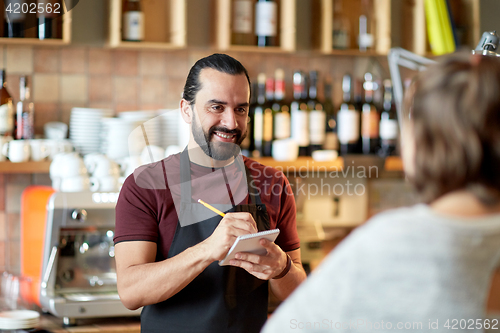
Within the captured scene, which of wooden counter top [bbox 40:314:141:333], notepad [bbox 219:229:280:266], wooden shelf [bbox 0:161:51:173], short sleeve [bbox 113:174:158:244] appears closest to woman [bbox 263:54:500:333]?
notepad [bbox 219:229:280:266]

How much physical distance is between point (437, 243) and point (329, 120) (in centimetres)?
200

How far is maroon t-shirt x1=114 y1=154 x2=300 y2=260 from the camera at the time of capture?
1.14 m

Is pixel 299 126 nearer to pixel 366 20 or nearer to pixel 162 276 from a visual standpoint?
pixel 366 20

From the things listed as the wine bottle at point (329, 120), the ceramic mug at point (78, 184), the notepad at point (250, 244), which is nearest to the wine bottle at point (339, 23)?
the wine bottle at point (329, 120)

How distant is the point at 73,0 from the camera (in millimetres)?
1220

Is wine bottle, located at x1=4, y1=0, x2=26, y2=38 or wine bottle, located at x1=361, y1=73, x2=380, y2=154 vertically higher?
wine bottle, located at x1=4, y1=0, x2=26, y2=38

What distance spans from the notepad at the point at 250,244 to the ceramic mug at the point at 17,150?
1.22 meters

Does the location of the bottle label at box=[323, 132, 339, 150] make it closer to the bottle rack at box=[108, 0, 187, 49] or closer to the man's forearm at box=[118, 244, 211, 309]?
the bottle rack at box=[108, 0, 187, 49]

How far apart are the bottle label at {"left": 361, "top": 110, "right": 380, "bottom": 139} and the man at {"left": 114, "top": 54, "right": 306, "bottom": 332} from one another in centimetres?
127

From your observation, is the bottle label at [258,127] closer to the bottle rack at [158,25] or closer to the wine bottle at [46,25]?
the bottle rack at [158,25]

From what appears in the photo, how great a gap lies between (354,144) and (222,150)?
136 centimetres

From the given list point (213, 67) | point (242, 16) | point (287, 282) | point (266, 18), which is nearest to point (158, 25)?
point (242, 16)

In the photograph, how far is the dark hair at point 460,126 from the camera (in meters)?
0.58

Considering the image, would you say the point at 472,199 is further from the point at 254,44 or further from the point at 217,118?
the point at 254,44
